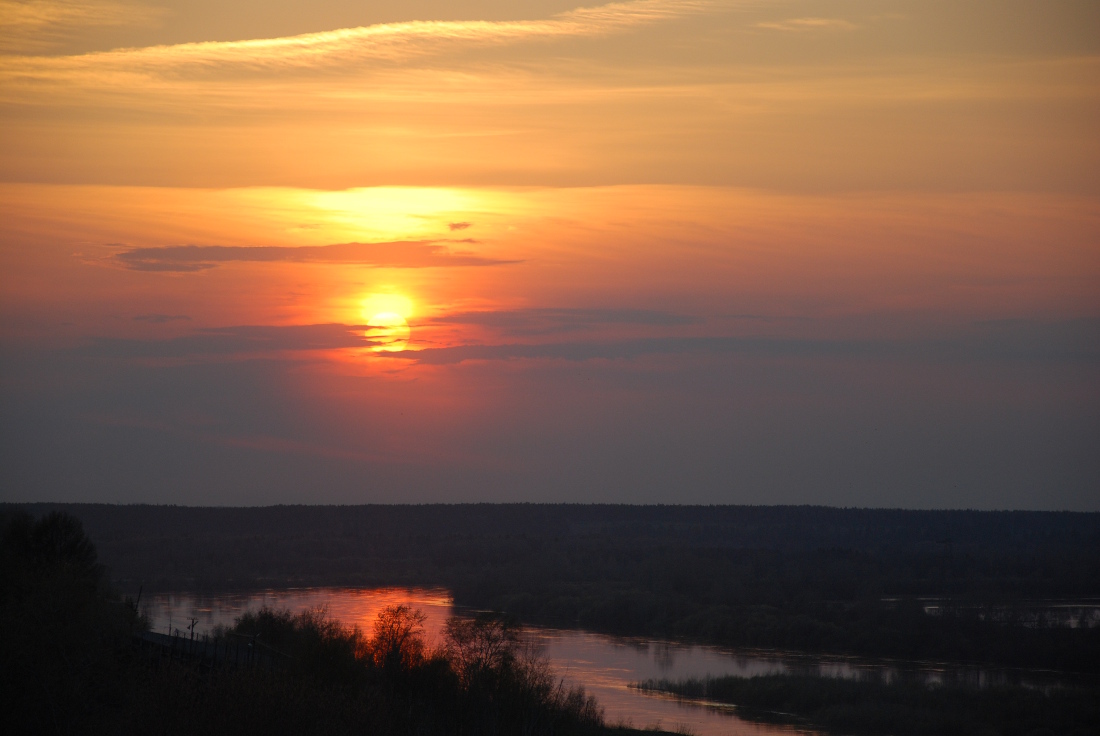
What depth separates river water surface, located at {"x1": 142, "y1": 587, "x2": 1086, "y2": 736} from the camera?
161 feet

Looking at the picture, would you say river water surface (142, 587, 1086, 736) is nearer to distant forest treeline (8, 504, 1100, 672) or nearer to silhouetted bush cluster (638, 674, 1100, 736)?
silhouetted bush cluster (638, 674, 1100, 736)

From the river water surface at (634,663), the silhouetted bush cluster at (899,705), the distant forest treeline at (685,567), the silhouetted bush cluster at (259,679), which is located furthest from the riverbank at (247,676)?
the distant forest treeline at (685,567)

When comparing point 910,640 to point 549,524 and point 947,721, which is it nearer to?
point 947,721

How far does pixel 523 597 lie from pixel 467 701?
5643 centimetres

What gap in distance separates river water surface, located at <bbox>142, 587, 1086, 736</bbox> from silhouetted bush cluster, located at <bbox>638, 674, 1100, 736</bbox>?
2.23 meters

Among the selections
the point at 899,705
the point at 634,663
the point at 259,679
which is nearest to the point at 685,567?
the point at 634,663

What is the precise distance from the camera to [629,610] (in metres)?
87.1

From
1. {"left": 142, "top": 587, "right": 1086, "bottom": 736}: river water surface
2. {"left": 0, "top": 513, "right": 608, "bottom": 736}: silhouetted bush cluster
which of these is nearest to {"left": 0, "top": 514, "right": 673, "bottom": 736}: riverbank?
{"left": 0, "top": 513, "right": 608, "bottom": 736}: silhouetted bush cluster

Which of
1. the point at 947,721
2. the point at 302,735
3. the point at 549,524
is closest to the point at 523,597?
the point at 947,721

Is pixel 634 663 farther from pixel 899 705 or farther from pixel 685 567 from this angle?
pixel 685 567

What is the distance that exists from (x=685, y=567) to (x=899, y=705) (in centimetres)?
6105

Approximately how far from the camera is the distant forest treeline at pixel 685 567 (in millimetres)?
76250

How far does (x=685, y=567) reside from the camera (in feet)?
366

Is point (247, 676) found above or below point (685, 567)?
above
